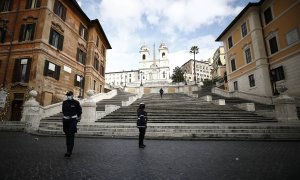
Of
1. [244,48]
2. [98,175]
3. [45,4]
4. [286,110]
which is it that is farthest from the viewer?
[244,48]

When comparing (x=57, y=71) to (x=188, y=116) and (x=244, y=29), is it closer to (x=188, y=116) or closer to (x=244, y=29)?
(x=188, y=116)

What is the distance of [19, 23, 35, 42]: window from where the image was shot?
685 inches

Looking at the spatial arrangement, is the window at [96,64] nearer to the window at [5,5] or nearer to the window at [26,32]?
the window at [26,32]

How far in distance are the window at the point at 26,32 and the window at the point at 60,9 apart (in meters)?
3.20

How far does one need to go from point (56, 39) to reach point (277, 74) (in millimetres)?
25449

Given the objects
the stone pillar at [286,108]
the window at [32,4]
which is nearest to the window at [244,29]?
the stone pillar at [286,108]

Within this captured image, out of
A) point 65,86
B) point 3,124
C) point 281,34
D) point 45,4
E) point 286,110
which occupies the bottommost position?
point 3,124

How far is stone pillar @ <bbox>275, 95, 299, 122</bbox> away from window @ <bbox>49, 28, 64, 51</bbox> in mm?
21596

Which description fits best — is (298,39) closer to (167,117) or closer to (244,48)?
(244,48)

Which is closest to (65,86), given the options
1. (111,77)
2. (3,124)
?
(3,124)

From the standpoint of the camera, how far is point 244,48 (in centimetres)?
2308

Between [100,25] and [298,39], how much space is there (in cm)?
2562

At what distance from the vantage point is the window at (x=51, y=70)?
55.8 ft

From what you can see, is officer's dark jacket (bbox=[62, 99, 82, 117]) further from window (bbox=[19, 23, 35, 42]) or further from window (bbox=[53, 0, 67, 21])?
window (bbox=[53, 0, 67, 21])
